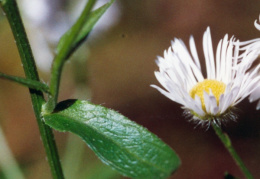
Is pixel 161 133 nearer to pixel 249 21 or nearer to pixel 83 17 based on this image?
pixel 249 21

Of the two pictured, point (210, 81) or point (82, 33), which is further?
point (210, 81)

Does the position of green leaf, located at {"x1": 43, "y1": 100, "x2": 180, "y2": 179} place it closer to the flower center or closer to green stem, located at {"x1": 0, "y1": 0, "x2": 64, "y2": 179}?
green stem, located at {"x1": 0, "y1": 0, "x2": 64, "y2": 179}

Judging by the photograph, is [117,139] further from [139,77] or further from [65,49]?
[139,77]

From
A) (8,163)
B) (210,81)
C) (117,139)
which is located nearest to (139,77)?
(8,163)

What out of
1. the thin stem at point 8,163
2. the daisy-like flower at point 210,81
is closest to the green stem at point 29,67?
the daisy-like flower at point 210,81

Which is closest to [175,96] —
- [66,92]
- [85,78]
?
[85,78]
